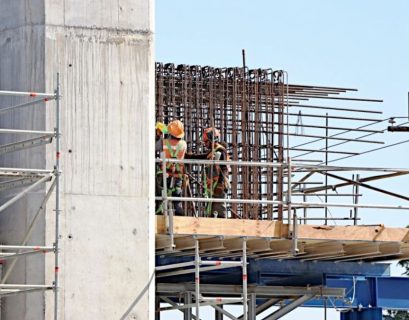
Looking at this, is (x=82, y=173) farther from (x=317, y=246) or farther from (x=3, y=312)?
(x=317, y=246)

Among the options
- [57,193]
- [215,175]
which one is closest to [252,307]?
[215,175]

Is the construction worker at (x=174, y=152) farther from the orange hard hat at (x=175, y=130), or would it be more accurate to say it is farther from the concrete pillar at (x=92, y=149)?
the concrete pillar at (x=92, y=149)

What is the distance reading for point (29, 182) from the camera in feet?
74.8

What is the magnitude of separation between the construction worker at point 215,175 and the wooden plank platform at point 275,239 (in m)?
0.88

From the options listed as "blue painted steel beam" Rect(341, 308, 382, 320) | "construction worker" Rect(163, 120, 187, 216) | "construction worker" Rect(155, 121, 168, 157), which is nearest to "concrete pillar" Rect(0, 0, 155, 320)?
"construction worker" Rect(163, 120, 187, 216)

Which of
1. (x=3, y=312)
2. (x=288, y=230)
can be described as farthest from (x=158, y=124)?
(x=3, y=312)

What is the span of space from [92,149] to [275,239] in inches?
157

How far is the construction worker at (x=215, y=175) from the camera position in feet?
87.7

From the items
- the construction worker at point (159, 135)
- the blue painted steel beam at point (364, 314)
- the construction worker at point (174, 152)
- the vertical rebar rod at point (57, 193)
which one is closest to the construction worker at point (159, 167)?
the construction worker at point (159, 135)

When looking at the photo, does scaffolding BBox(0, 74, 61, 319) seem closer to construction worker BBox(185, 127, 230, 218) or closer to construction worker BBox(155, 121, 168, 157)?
construction worker BBox(155, 121, 168, 157)

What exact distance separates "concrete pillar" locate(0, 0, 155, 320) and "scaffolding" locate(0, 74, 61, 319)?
17 centimetres

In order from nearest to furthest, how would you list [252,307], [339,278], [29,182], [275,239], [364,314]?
[29,182], [275,239], [339,278], [252,307], [364,314]

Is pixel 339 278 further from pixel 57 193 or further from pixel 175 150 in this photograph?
pixel 57 193

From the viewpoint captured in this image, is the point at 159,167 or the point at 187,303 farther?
the point at 187,303
